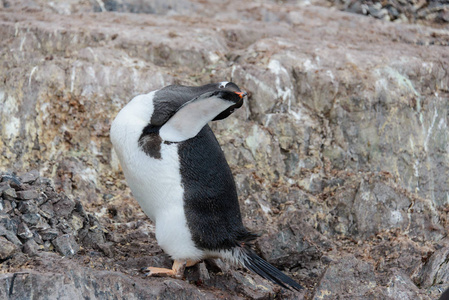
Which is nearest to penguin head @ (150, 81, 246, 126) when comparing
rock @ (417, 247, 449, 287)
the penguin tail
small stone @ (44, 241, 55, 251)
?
the penguin tail

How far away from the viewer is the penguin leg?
4098 mm

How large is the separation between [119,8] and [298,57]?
3812 millimetres

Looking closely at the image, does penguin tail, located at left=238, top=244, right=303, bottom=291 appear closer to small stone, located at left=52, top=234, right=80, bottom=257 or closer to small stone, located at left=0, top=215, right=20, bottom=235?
small stone, located at left=52, top=234, right=80, bottom=257

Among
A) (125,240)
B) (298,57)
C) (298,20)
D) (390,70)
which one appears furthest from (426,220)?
(298,20)

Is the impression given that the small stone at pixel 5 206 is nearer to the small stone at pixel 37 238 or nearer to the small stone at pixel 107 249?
the small stone at pixel 37 238

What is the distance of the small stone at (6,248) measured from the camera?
3.64 metres

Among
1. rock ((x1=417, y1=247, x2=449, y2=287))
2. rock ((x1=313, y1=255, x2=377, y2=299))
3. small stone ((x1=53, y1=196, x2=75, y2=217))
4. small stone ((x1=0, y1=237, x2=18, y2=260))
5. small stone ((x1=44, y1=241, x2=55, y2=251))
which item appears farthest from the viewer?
rock ((x1=417, y1=247, x2=449, y2=287))

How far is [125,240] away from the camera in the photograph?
4973 millimetres

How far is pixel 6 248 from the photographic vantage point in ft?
12.0

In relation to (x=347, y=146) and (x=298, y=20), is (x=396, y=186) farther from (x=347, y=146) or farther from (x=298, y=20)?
(x=298, y=20)

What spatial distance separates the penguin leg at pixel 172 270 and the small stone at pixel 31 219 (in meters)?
Answer: 0.87

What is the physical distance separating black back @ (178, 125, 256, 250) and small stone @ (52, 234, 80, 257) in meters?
0.88

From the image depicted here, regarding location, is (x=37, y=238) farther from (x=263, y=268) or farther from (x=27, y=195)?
(x=263, y=268)

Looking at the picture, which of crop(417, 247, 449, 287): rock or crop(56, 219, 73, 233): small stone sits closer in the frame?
crop(56, 219, 73, 233): small stone
